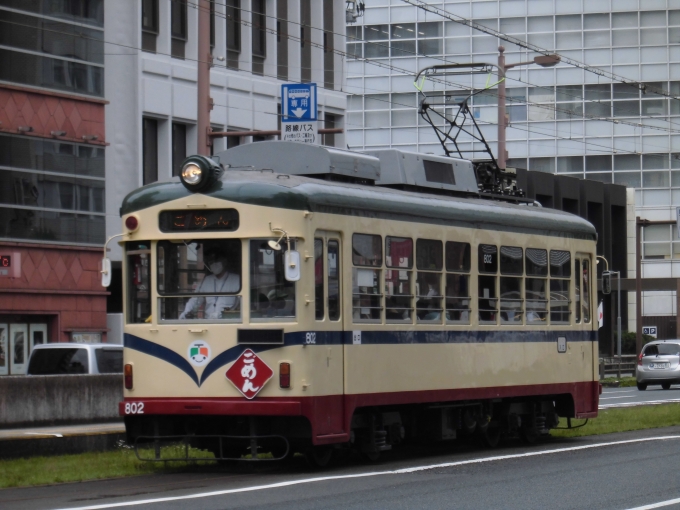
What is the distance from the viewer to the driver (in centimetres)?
1377

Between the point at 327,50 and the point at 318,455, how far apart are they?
3171 centimetres

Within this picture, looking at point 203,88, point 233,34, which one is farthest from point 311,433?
point 233,34

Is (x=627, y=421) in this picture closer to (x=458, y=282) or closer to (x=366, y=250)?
(x=458, y=282)

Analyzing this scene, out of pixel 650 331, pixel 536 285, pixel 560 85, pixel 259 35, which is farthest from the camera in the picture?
pixel 560 85

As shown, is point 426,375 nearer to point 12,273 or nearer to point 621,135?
point 12,273

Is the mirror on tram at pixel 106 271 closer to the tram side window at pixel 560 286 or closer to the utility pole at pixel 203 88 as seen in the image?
the tram side window at pixel 560 286

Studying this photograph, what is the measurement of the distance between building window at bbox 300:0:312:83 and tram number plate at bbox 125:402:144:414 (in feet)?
101

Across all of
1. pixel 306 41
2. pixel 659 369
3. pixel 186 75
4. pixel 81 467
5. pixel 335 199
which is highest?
pixel 306 41

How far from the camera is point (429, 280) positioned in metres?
15.6

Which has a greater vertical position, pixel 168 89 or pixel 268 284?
pixel 168 89

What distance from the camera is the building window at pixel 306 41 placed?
145 ft

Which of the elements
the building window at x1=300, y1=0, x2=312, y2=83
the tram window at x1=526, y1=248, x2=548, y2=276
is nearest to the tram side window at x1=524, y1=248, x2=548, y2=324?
the tram window at x1=526, y1=248, x2=548, y2=276

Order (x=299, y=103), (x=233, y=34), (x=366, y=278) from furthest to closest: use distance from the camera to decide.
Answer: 1. (x=233, y=34)
2. (x=299, y=103)
3. (x=366, y=278)

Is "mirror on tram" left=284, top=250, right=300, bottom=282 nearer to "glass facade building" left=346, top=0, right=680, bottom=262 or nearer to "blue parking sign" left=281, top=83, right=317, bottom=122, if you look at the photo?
"blue parking sign" left=281, top=83, right=317, bottom=122
